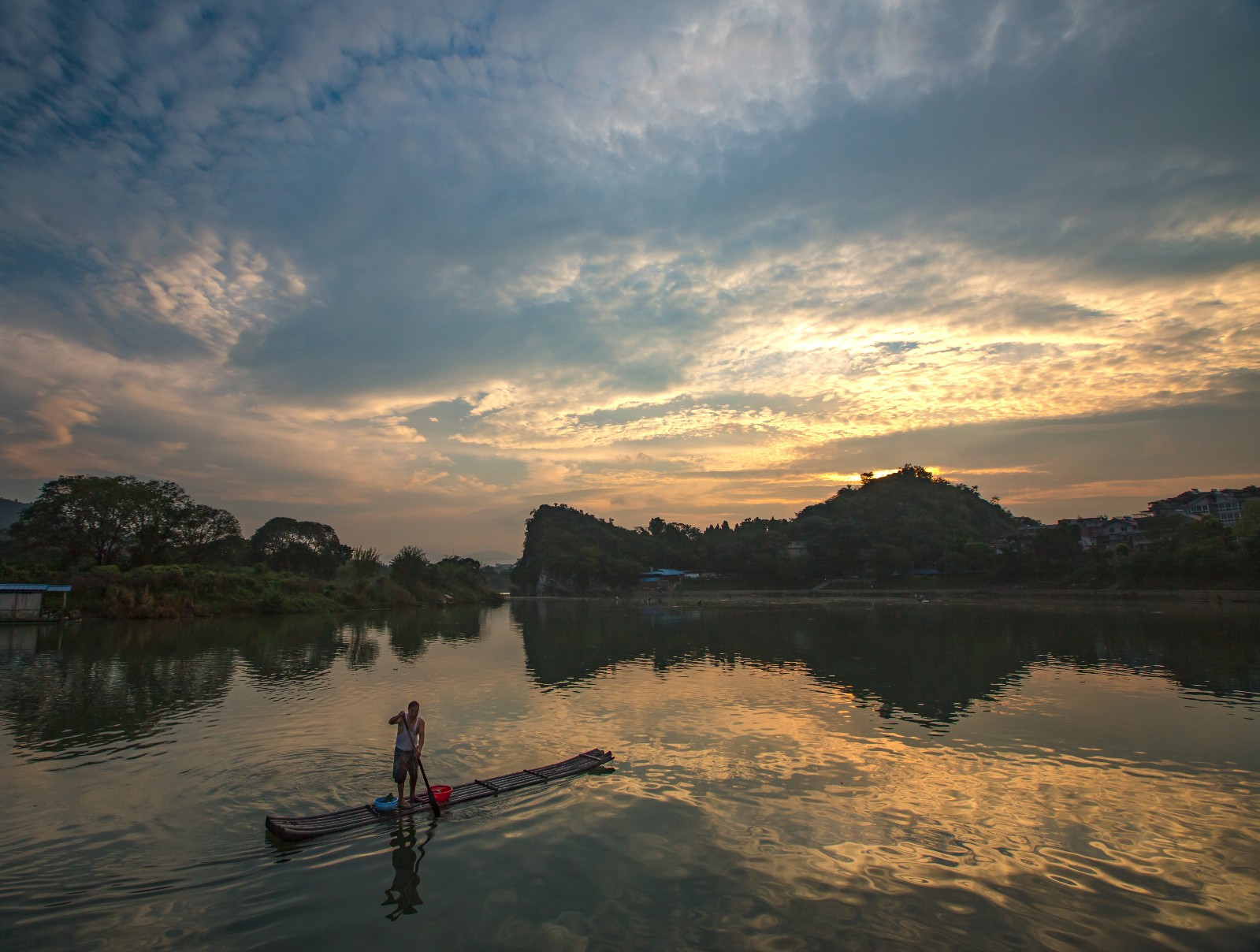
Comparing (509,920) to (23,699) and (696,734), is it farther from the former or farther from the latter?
(23,699)

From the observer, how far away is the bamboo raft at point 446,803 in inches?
403

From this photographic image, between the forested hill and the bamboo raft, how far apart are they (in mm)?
96004

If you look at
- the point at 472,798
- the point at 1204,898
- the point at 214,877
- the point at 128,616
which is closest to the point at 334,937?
the point at 214,877

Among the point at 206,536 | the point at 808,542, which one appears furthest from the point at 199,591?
the point at 808,542

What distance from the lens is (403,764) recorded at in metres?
11.9

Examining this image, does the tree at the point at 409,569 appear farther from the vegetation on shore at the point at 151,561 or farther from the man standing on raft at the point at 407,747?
the man standing on raft at the point at 407,747

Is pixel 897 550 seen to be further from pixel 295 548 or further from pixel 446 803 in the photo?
pixel 446 803

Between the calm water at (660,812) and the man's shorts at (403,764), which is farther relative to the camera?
the man's shorts at (403,764)

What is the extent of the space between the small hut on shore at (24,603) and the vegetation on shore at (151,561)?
2559mm

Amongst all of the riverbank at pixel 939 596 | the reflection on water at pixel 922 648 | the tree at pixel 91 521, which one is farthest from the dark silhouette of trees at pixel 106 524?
the riverbank at pixel 939 596

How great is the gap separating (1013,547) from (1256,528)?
34.1 m

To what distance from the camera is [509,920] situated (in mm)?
8180

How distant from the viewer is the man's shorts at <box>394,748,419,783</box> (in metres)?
11.8

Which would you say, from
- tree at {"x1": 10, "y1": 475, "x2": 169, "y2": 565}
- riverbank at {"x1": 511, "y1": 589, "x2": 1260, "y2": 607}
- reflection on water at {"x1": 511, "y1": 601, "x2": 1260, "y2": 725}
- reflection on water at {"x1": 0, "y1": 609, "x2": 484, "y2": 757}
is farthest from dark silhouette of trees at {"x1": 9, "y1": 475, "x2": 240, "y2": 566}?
riverbank at {"x1": 511, "y1": 589, "x2": 1260, "y2": 607}
